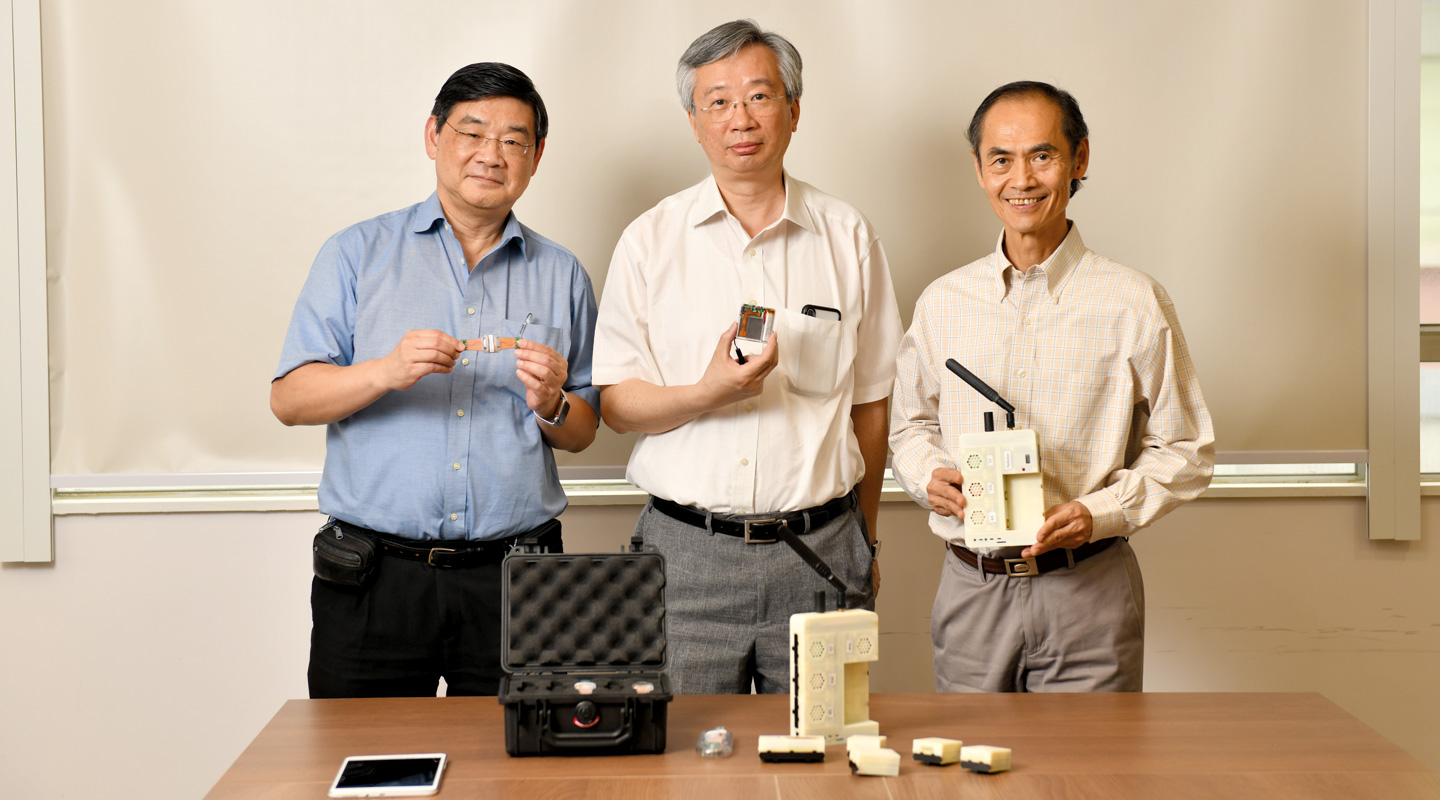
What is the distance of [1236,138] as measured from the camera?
2992 mm

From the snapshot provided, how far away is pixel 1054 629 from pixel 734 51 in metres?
1.42

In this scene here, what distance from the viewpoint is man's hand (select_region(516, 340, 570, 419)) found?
2.11 metres

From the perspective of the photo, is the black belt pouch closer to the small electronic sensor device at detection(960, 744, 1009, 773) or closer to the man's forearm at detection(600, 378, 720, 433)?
the man's forearm at detection(600, 378, 720, 433)

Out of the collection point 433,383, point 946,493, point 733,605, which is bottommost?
point 733,605

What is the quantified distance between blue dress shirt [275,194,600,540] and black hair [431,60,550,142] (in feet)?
0.75

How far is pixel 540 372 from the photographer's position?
6.91ft

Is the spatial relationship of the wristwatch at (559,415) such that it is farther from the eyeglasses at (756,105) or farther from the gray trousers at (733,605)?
the eyeglasses at (756,105)

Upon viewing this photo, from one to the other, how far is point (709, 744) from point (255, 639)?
6.56 feet

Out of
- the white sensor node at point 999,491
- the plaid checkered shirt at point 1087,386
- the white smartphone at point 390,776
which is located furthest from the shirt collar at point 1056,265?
the white smartphone at point 390,776

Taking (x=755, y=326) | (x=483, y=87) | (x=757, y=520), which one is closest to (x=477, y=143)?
(x=483, y=87)

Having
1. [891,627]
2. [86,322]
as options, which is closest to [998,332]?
[891,627]

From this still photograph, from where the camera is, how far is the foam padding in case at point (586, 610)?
173cm

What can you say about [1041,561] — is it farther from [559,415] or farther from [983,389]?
[559,415]

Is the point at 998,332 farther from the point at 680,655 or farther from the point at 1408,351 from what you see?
the point at 1408,351
